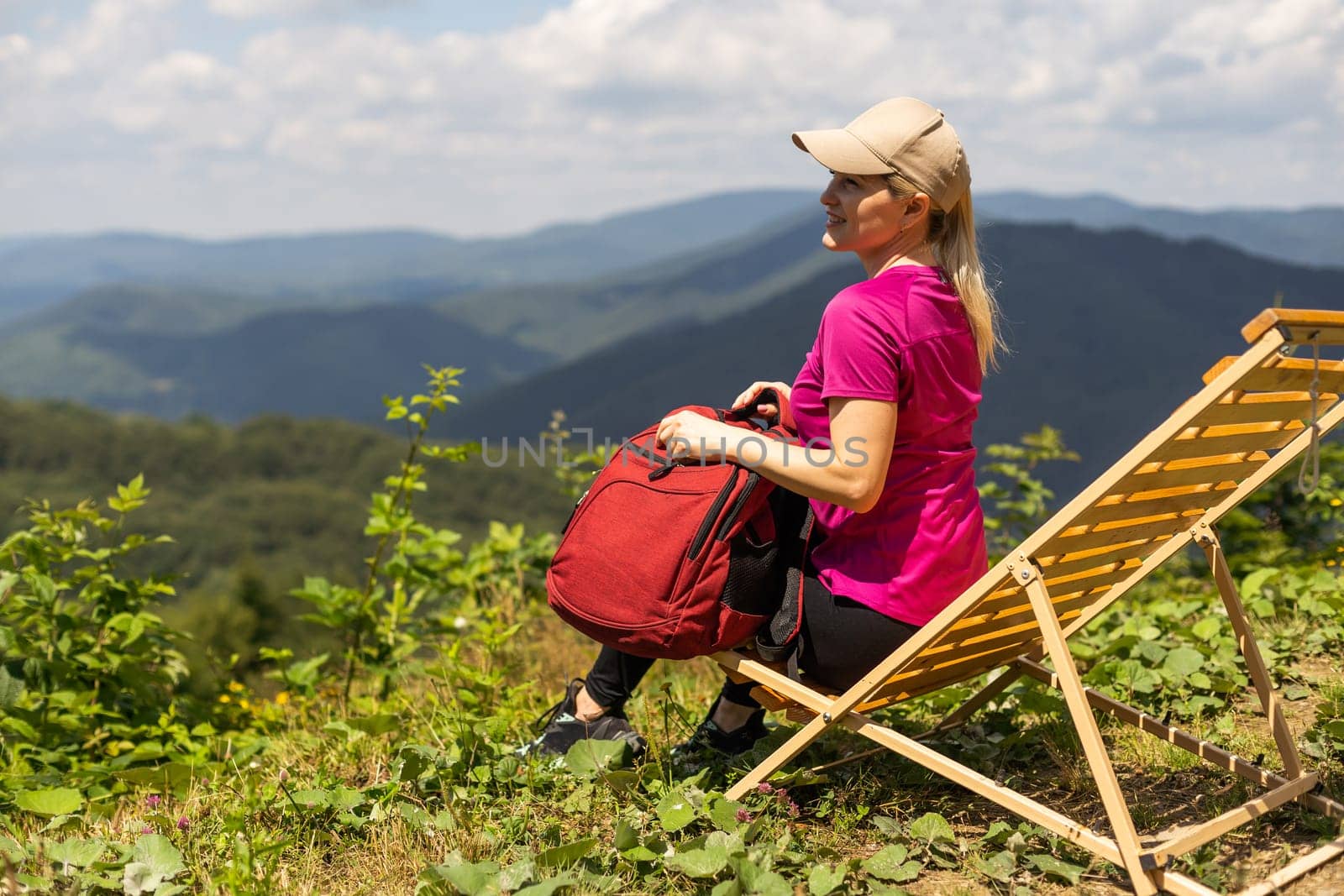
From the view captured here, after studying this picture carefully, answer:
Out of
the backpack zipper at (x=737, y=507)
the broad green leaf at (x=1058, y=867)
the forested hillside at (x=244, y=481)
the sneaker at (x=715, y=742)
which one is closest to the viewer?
the broad green leaf at (x=1058, y=867)

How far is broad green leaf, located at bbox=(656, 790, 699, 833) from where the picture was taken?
100 inches

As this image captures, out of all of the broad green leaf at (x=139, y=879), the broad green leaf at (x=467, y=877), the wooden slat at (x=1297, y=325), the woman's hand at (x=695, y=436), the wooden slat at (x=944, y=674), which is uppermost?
the wooden slat at (x=1297, y=325)

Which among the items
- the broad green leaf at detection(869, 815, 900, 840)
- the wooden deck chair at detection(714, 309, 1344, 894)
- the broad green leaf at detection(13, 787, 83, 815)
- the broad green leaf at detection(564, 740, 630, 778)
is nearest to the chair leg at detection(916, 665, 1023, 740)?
the wooden deck chair at detection(714, 309, 1344, 894)

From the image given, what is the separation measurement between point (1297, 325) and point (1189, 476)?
522 millimetres

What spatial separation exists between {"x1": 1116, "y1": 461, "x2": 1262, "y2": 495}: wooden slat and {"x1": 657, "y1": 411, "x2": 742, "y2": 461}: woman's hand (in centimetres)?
83

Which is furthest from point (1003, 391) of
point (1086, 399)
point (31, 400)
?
point (31, 400)

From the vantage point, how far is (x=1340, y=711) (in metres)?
3.17

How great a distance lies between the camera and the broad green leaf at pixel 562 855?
7.84 ft

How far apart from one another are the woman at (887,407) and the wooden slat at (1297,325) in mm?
670

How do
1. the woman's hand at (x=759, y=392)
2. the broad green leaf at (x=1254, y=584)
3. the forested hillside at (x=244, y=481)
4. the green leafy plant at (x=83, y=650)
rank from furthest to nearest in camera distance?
the forested hillside at (x=244, y=481) → the broad green leaf at (x=1254, y=584) → the green leafy plant at (x=83, y=650) → the woman's hand at (x=759, y=392)

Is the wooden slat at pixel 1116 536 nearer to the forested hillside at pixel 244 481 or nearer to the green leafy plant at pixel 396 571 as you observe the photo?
the green leafy plant at pixel 396 571

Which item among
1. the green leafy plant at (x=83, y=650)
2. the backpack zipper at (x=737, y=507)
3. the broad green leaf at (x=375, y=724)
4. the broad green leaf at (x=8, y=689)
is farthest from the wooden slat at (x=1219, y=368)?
the broad green leaf at (x=8, y=689)

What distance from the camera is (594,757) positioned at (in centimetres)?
286

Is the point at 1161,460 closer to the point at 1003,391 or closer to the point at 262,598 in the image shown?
the point at 262,598
